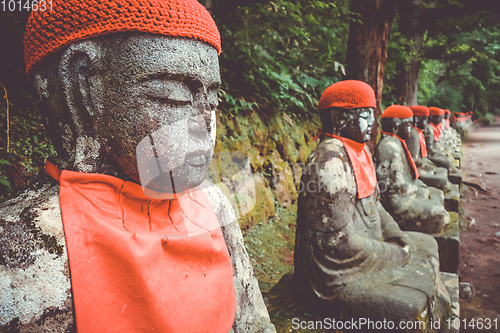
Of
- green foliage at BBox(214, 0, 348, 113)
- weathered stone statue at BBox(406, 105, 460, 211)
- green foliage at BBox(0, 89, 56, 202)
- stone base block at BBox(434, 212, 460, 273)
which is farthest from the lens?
weathered stone statue at BBox(406, 105, 460, 211)

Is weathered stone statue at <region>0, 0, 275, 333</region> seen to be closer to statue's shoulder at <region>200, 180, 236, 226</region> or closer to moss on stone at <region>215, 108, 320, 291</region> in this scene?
statue's shoulder at <region>200, 180, 236, 226</region>

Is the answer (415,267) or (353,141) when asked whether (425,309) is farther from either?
(353,141)

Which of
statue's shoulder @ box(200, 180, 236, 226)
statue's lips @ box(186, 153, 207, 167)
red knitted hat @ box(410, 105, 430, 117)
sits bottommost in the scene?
statue's shoulder @ box(200, 180, 236, 226)

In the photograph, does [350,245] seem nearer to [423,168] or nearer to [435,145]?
[423,168]

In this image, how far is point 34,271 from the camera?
0.84 metres

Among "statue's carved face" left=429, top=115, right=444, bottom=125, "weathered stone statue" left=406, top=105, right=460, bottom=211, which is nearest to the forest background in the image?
"weathered stone statue" left=406, top=105, right=460, bottom=211

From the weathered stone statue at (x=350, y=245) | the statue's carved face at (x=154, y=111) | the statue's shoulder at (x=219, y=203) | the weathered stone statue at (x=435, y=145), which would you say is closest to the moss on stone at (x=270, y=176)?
the weathered stone statue at (x=350, y=245)

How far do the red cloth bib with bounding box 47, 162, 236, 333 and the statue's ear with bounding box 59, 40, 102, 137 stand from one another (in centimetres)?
19

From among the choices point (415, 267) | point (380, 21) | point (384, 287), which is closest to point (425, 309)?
point (384, 287)

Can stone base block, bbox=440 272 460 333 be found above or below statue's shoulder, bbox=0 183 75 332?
below

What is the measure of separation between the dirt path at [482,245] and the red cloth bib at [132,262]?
10.3 ft

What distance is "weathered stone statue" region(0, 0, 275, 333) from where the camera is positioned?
0.86 m

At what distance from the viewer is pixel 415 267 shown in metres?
2.47

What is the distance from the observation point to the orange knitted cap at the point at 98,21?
91cm
